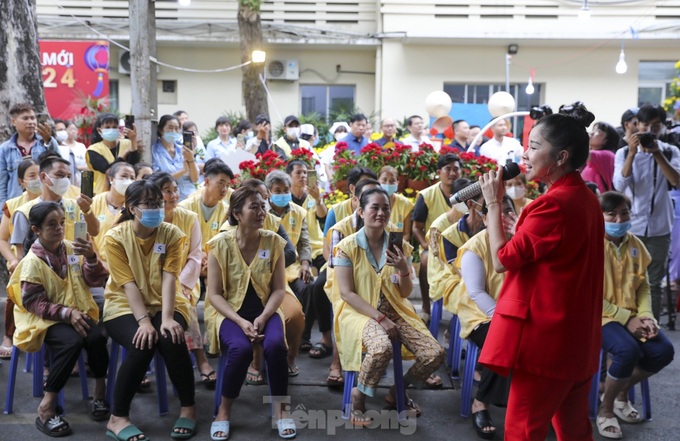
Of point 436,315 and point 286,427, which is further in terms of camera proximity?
point 436,315

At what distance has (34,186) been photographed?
5.68 meters

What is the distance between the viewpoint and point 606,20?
54.0ft

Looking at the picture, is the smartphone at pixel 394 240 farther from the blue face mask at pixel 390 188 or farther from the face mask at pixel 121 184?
the face mask at pixel 121 184

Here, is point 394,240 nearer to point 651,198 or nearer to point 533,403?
point 533,403

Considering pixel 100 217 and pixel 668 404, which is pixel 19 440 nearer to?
pixel 100 217

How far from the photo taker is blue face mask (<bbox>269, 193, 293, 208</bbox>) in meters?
5.86

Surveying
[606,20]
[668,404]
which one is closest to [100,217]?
[668,404]

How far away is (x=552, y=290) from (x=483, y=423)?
5.76ft

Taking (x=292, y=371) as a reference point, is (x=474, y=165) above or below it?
above

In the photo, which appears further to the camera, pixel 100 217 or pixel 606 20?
pixel 606 20

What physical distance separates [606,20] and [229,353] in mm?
14739

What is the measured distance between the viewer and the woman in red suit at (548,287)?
116 inches

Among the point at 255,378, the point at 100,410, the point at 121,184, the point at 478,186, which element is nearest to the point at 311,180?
the point at 121,184

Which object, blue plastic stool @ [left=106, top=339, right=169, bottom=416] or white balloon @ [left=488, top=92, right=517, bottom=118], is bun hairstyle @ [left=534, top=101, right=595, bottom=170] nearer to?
blue plastic stool @ [left=106, top=339, right=169, bottom=416]
